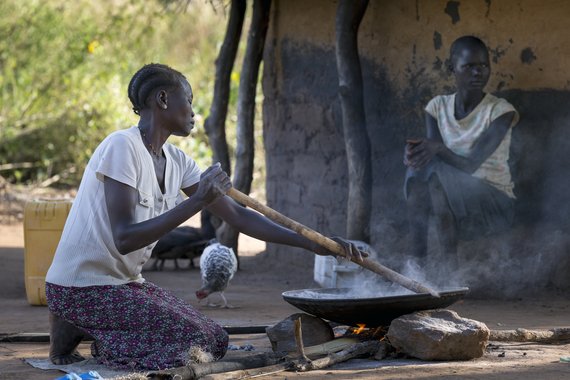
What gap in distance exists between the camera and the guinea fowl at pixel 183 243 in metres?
8.28

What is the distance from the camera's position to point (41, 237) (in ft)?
20.7

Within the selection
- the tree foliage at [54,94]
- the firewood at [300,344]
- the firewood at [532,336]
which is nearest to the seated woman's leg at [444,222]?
the firewood at [532,336]

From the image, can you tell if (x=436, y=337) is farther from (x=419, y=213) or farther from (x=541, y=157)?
(x=541, y=157)

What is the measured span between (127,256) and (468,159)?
110 inches

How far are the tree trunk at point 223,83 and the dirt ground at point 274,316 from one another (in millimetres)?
1011

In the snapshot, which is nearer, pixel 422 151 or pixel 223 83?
pixel 422 151

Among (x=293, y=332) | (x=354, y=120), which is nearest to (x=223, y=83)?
(x=354, y=120)

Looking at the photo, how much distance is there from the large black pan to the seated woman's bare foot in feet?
2.99

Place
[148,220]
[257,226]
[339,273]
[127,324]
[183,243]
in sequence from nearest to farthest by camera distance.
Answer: [148,220]
[127,324]
[257,226]
[339,273]
[183,243]

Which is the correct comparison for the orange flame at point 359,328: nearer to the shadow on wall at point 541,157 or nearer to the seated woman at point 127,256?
the seated woman at point 127,256

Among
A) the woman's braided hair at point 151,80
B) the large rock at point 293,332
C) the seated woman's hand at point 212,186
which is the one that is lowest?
the large rock at point 293,332

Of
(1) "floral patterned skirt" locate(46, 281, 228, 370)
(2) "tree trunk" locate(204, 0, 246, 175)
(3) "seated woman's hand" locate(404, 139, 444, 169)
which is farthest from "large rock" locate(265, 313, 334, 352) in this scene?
(2) "tree trunk" locate(204, 0, 246, 175)

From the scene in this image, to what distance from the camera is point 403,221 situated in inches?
A: 278

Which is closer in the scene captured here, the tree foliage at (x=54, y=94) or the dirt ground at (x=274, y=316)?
the dirt ground at (x=274, y=316)
